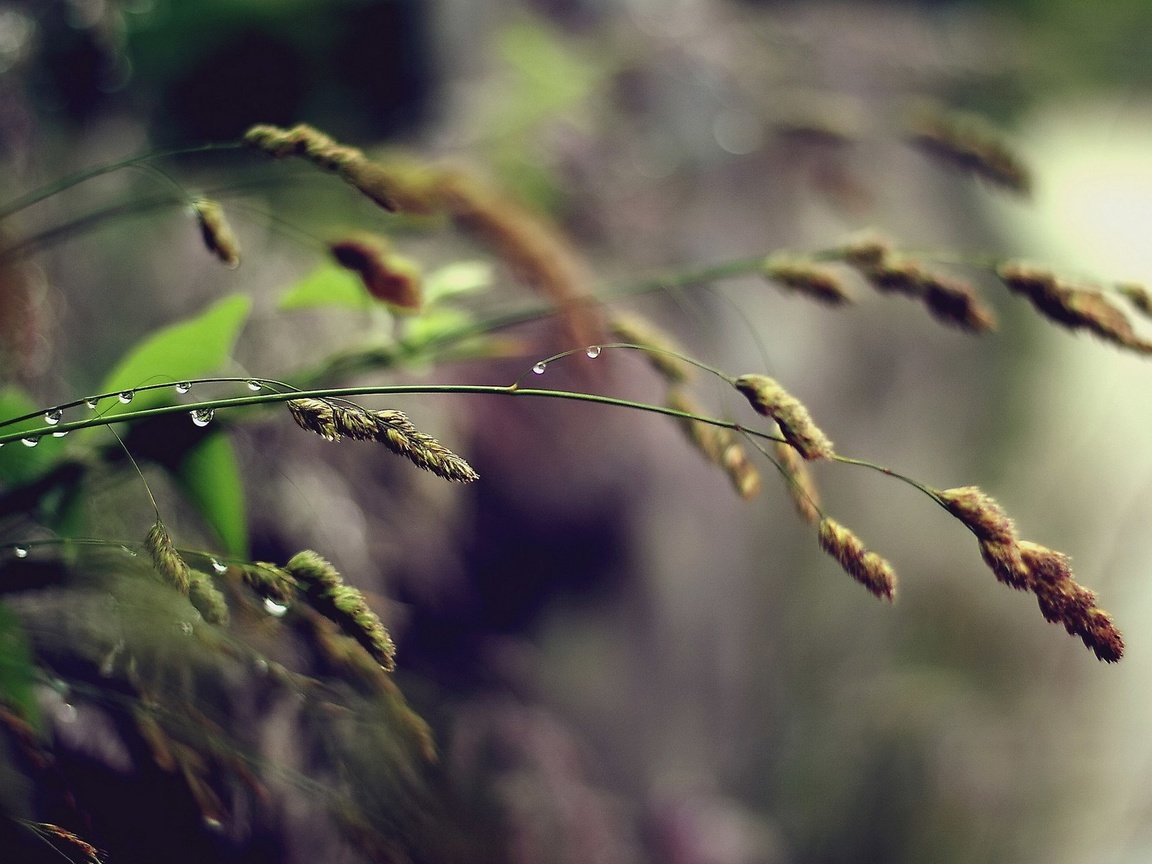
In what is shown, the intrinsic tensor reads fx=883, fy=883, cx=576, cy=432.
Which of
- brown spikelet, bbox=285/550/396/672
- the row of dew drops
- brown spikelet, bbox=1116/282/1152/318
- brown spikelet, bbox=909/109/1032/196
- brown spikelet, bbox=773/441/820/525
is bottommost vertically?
brown spikelet, bbox=285/550/396/672

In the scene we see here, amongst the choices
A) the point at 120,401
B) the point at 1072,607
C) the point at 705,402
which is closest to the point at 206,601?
the point at 120,401

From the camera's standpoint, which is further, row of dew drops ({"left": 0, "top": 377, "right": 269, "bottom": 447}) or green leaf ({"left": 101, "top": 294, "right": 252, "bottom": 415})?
green leaf ({"left": 101, "top": 294, "right": 252, "bottom": 415})

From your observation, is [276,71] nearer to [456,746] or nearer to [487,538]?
[487,538]

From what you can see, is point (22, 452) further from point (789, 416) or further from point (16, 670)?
point (789, 416)

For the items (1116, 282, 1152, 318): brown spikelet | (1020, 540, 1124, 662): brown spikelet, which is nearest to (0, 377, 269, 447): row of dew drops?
(1020, 540, 1124, 662): brown spikelet

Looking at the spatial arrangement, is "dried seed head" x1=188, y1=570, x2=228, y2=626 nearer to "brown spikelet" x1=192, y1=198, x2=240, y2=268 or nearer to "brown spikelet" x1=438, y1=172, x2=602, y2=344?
"brown spikelet" x1=192, y1=198, x2=240, y2=268

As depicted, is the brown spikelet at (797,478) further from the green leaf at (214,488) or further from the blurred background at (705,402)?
the blurred background at (705,402)

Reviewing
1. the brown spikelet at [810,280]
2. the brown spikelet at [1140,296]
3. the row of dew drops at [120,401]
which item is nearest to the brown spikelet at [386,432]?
the row of dew drops at [120,401]
